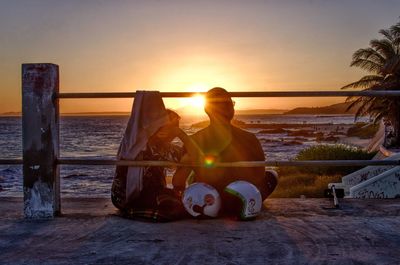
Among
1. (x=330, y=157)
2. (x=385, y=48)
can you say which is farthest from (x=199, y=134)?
(x=385, y=48)

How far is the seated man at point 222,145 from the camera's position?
14.4ft

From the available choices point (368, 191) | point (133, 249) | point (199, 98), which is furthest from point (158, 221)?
point (368, 191)

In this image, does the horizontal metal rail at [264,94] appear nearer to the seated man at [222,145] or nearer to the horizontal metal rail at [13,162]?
the seated man at [222,145]

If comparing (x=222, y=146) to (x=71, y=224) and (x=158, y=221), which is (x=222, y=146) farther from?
(x=71, y=224)

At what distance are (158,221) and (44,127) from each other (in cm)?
125

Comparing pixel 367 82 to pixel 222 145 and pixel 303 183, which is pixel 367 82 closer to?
pixel 303 183

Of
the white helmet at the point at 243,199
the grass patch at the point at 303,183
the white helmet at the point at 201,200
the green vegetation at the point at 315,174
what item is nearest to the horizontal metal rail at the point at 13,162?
the white helmet at the point at 201,200

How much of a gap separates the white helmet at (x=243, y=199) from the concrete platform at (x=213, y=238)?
8cm

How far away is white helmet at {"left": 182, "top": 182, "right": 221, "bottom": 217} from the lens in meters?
4.18

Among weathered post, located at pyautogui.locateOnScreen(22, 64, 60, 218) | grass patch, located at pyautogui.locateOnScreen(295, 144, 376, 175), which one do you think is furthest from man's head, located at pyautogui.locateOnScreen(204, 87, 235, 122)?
grass patch, located at pyautogui.locateOnScreen(295, 144, 376, 175)

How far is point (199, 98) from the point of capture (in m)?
4.51

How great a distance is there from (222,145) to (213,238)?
104cm

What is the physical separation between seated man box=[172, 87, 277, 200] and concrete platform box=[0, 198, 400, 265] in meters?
0.40

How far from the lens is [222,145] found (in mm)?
4457
